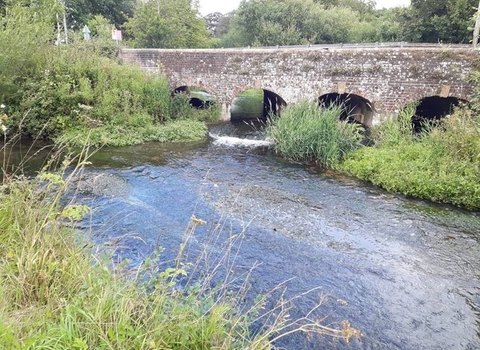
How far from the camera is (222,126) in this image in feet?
51.1

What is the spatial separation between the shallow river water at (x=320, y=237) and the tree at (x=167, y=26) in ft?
54.0

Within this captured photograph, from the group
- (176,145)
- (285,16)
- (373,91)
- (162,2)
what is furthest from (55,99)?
(285,16)

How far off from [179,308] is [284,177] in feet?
22.9

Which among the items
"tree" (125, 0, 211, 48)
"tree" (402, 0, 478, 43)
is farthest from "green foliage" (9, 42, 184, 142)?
"tree" (402, 0, 478, 43)

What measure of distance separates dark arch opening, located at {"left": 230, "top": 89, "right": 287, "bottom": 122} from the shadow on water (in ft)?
23.6

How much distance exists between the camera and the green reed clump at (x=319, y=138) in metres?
10.7

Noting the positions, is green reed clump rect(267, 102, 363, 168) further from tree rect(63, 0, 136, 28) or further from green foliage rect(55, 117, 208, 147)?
tree rect(63, 0, 136, 28)

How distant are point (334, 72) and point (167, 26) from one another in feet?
50.6

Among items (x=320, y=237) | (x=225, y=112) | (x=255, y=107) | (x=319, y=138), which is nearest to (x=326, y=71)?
(x=319, y=138)

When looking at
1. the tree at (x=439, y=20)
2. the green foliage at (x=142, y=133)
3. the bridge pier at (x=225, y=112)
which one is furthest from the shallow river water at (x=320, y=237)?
the tree at (x=439, y=20)

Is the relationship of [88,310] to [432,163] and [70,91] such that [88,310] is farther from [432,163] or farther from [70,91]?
[70,91]

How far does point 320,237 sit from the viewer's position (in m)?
6.54

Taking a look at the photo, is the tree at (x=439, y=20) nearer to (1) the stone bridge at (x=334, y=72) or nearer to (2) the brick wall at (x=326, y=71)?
(1) the stone bridge at (x=334, y=72)

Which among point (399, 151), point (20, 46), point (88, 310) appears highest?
point (20, 46)
